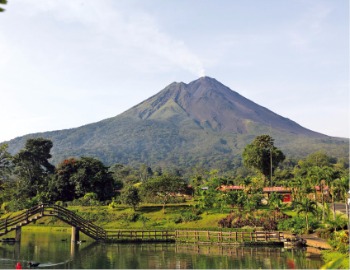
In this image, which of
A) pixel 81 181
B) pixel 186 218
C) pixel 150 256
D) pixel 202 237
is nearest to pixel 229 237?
pixel 202 237

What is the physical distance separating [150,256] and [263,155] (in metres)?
47.4

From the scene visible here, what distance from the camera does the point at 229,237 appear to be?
37.5m

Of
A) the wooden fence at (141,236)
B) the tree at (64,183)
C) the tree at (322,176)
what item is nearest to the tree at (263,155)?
the tree at (322,176)

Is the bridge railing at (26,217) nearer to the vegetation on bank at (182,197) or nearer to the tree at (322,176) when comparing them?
the vegetation on bank at (182,197)

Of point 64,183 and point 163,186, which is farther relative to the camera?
point 64,183

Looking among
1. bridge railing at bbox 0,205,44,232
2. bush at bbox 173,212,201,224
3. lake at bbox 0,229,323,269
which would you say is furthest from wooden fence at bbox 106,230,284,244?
bridge railing at bbox 0,205,44,232

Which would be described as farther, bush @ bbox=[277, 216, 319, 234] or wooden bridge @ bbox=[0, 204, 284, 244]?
bush @ bbox=[277, 216, 319, 234]

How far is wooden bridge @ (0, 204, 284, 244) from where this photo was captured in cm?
3616

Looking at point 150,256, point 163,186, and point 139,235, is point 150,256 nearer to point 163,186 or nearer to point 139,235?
point 139,235

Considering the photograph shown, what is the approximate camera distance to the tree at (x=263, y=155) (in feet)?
244

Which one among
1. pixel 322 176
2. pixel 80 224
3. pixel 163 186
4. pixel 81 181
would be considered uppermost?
pixel 322 176

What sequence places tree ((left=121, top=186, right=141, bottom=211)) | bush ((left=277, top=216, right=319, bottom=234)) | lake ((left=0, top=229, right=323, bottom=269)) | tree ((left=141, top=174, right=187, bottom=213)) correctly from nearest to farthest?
1. lake ((left=0, top=229, right=323, bottom=269))
2. bush ((left=277, top=216, right=319, bottom=234))
3. tree ((left=121, top=186, right=141, bottom=211))
4. tree ((left=141, top=174, right=187, bottom=213))

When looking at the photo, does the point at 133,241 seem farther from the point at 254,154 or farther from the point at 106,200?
the point at 254,154

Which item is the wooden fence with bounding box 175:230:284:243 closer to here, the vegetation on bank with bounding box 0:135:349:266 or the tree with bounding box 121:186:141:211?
the vegetation on bank with bounding box 0:135:349:266
